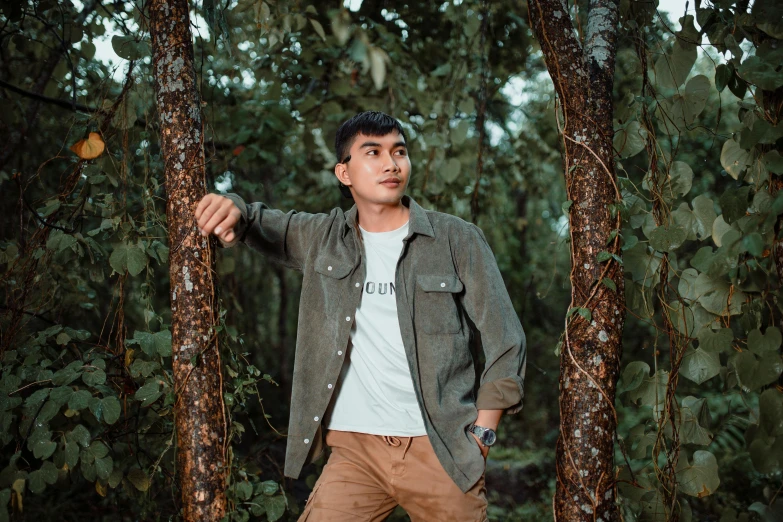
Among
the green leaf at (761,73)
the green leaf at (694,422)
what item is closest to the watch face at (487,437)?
the green leaf at (694,422)

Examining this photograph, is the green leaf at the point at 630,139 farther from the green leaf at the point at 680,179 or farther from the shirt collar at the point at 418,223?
the shirt collar at the point at 418,223

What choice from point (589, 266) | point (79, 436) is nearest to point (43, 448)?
point (79, 436)

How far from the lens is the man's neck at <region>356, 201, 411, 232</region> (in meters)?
2.25

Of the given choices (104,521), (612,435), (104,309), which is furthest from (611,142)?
(104,309)

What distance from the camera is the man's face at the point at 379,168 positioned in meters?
2.18

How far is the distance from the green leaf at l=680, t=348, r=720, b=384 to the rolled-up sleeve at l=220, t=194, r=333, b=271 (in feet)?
4.16

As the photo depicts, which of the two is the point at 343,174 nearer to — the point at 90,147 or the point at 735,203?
the point at 90,147

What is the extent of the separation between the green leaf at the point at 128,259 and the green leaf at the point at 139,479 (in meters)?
0.73

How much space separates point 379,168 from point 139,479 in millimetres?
1426

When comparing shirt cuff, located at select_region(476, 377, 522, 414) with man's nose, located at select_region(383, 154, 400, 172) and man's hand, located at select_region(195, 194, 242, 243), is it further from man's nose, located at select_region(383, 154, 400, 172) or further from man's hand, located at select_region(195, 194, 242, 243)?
man's hand, located at select_region(195, 194, 242, 243)

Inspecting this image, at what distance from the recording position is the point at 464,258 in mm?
2143

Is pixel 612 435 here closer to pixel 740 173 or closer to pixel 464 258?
pixel 464 258

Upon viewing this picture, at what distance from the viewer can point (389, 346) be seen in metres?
2.11

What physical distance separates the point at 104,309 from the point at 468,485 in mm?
3846
